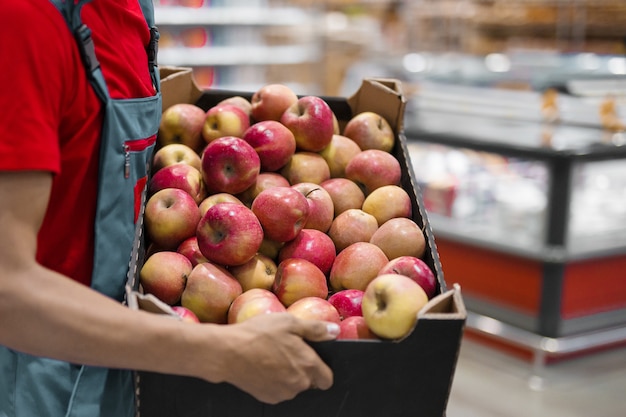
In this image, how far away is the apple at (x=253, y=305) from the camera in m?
1.34

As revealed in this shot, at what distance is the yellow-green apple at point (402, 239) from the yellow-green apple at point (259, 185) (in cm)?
30

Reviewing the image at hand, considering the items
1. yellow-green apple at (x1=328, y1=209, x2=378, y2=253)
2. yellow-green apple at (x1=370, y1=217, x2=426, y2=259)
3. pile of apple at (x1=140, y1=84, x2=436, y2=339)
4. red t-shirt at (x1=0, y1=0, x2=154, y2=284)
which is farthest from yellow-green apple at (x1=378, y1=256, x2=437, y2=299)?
red t-shirt at (x1=0, y1=0, x2=154, y2=284)

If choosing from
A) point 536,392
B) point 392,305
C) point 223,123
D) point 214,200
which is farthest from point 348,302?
point 536,392

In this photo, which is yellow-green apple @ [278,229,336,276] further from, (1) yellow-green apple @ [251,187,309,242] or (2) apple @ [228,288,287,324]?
(2) apple @ [228,288,287,324]

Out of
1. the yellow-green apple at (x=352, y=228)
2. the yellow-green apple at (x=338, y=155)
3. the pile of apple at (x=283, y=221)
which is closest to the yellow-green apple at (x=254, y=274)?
the pile of apple at (x=283, y=221)

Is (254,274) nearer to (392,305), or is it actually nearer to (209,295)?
(209,295)

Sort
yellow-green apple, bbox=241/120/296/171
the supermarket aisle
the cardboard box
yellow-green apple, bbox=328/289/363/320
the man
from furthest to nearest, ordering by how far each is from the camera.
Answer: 1. the supermarket aisle
2. yellow-green apple, bbox=241/120/296/171
3. yellow-green apple, bbox=328/289/363/320
4. the cardboard box
5. the man

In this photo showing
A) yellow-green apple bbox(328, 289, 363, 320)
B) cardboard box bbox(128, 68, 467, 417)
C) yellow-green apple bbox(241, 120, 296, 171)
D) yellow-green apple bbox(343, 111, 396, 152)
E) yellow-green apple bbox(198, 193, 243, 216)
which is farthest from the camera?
yellow-green apple bbox(343, 111, 396, 152)

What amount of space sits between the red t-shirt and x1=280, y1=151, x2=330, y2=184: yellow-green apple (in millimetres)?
462

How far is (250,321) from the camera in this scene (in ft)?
3.78

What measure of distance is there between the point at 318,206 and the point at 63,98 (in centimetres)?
68

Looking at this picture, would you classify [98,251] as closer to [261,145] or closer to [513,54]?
[261,145]

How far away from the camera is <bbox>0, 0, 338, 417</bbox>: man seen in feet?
3.46

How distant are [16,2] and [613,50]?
247 inches
